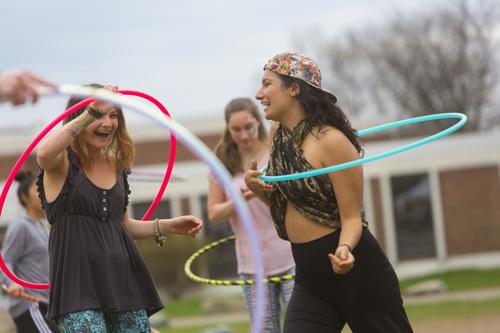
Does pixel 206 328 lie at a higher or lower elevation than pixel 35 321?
lower

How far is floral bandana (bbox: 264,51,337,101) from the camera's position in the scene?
532 cm

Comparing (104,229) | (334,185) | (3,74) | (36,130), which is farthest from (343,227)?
(36,130)

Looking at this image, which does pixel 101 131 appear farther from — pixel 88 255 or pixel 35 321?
pixel 35 321

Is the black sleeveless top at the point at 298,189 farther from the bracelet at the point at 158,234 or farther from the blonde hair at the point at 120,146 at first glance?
the blonde hair at the point at 120,146

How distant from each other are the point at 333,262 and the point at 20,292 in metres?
2.96

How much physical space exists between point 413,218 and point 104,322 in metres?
23.8

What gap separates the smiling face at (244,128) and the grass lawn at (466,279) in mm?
16328

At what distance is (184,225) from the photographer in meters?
5.55

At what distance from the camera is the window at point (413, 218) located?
1104 inches

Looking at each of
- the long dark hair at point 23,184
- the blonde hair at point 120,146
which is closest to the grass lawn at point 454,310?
the long dark hair at point 23,184

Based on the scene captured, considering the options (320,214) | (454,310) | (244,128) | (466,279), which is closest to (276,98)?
(320,214)

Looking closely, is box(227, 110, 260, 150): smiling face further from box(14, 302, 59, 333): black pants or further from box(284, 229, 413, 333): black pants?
box(284, 229, 413, 333): black pants

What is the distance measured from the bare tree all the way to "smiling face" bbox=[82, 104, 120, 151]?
3799 centimetres

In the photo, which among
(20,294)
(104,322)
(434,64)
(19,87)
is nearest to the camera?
(19,87)
